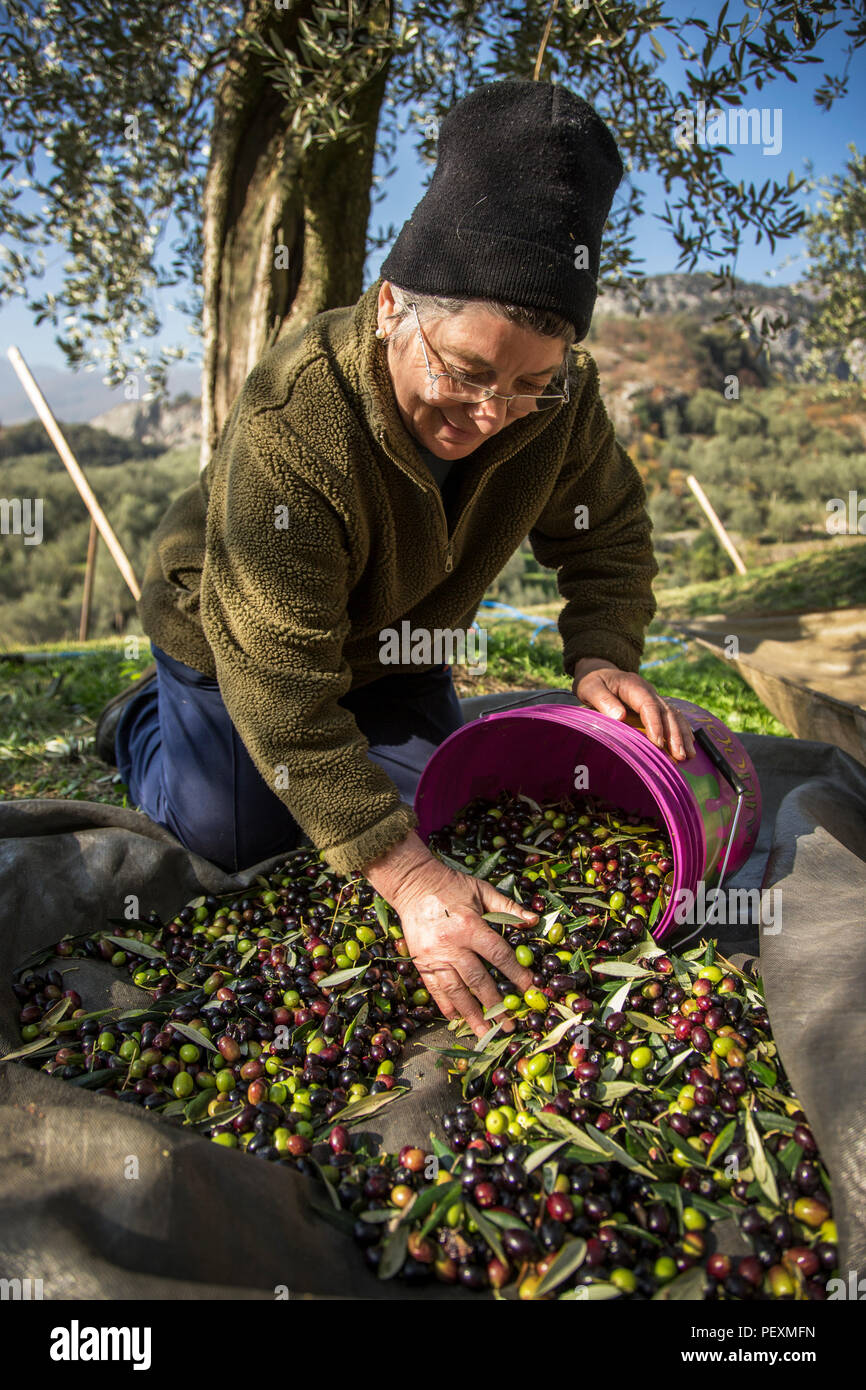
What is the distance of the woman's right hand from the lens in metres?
2.13

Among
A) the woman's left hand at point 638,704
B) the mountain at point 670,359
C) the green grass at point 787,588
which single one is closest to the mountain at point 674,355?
the mountain at point 670,359

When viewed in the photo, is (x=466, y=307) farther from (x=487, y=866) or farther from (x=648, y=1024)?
(x=648, y=1024)

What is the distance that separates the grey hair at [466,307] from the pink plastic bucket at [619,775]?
0.97 m

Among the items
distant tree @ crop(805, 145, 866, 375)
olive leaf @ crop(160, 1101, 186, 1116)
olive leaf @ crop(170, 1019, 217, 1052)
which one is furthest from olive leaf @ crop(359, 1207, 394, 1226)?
distant tree @ crop(805, 145, 866, 375)

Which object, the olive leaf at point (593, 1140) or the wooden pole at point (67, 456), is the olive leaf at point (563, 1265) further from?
the wooden pole at point (67, 456)

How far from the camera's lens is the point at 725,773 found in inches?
102

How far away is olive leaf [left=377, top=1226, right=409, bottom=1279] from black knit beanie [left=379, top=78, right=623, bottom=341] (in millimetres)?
1849

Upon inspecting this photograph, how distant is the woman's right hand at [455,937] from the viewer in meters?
2.13

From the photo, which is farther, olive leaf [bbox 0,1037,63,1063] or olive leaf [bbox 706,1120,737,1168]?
olive leaf [bbox 0,1037,63,1063]

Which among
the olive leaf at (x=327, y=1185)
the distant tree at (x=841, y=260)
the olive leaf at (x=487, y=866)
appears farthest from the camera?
the distant tree at (x=841, y=260)

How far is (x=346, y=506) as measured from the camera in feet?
7.86

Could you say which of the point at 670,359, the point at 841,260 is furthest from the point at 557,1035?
the point at 670,359

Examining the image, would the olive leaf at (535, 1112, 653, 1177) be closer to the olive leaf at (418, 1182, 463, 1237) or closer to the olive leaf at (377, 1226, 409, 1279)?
the olive leaf at (418, 1182, 463, 1237)
